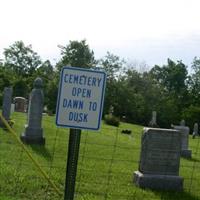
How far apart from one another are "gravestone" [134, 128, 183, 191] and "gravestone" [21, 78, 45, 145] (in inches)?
217

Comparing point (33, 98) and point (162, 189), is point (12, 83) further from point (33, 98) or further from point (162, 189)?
point (162, 189)

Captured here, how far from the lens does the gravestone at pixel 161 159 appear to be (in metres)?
11.4

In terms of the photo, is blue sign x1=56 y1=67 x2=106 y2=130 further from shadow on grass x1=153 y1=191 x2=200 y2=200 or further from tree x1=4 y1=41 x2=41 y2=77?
tree x1=4 y1=41 x2=41 y2=77

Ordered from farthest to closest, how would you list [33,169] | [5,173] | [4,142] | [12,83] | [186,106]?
[186,106], [12,83], [4,142], [33,169], [5,173]

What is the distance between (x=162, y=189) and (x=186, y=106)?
219 ft

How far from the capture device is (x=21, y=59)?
8712cm

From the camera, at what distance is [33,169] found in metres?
11.2

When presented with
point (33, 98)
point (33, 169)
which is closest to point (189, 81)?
point (33, 98)

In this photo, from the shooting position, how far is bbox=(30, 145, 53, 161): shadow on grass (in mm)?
13633

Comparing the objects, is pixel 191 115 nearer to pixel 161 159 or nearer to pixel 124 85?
pixel 124 85

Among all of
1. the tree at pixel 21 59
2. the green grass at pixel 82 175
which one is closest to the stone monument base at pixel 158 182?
the green grass at pixel 82 175

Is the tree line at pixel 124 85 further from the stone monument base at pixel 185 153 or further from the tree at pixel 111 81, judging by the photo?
the stone monument base at pixel 185 153

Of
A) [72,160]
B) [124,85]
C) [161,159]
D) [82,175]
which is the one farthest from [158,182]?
[124,85]

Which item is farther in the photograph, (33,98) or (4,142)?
(33,98)
